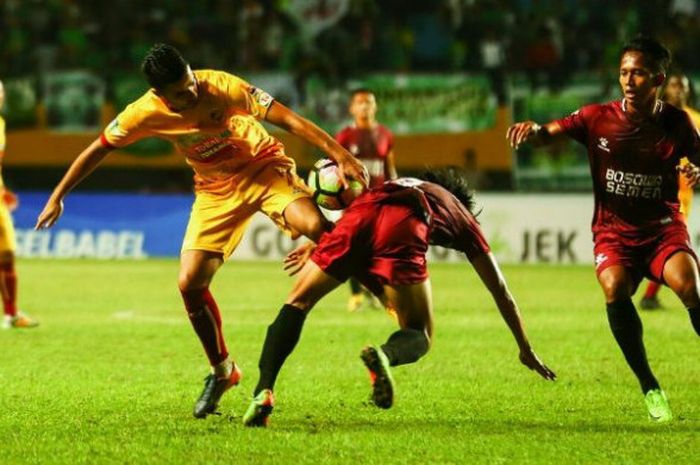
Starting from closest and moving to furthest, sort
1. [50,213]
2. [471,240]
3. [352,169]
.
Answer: [352,169] < [471,240] < [50,213]

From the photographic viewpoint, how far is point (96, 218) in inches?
860

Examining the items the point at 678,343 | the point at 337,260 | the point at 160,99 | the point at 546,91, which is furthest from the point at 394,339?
the point at 546,91

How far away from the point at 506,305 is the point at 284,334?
4.01 feet

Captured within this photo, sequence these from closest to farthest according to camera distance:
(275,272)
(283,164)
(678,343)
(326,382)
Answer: (283,164), (326,382), (678,343), (275,272)

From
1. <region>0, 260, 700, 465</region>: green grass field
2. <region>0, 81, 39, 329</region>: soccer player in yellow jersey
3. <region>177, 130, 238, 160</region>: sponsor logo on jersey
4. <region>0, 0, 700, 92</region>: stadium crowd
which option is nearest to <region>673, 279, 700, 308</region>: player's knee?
<region>0, 260, 700, 465</region>: green grass field

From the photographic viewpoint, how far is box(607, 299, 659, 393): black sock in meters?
7.15

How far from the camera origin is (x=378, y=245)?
674 cm

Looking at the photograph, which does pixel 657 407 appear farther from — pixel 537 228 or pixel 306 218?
pixel 537 228

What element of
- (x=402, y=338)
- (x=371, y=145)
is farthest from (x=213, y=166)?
(x=371, y=145)

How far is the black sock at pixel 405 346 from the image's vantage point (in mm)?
6559

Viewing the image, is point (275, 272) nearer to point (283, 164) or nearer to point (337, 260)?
point (283, 164)

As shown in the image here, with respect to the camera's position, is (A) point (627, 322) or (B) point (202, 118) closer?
(A) point (627, 322)

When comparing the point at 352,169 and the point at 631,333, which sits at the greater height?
the point at 352,169

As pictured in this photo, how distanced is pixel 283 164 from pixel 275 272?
1122 centimetres
